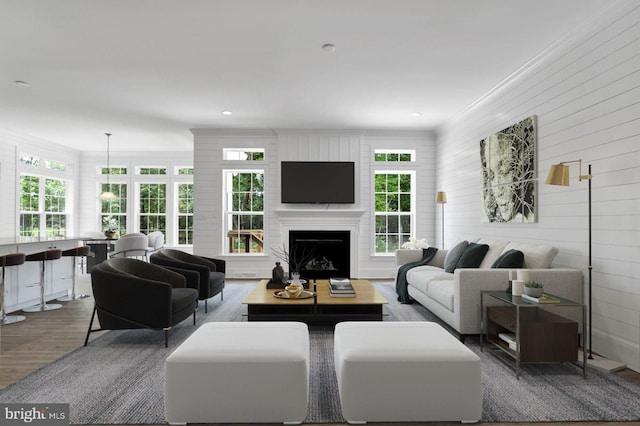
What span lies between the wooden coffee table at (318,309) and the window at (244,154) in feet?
12.8

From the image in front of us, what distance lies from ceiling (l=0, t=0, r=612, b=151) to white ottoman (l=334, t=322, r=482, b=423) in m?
2.61

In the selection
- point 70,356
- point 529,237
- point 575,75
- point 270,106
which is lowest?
point 70,356

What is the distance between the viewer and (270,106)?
18.6 ft

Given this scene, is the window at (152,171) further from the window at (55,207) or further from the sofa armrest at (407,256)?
the sofa armrest at (407,256)

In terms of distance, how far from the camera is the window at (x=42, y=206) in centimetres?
773

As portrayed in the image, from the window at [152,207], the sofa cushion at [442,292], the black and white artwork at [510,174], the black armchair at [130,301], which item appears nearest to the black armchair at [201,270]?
the black armchair at [130,301]

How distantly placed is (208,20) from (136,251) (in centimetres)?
509

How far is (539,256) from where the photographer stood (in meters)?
3.57

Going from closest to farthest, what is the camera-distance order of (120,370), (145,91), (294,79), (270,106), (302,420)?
(302,420) → (120,370) → (294,79) → (145,91) → (270,106)

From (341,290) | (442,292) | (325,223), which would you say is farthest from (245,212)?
(442,292)

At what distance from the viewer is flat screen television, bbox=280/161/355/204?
6.90 meters

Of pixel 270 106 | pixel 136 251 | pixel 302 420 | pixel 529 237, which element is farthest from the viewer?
pixel 136 251

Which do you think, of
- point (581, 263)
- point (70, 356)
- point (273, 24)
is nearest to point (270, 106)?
point (273, 24)

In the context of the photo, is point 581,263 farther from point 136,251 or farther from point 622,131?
point 136,251
